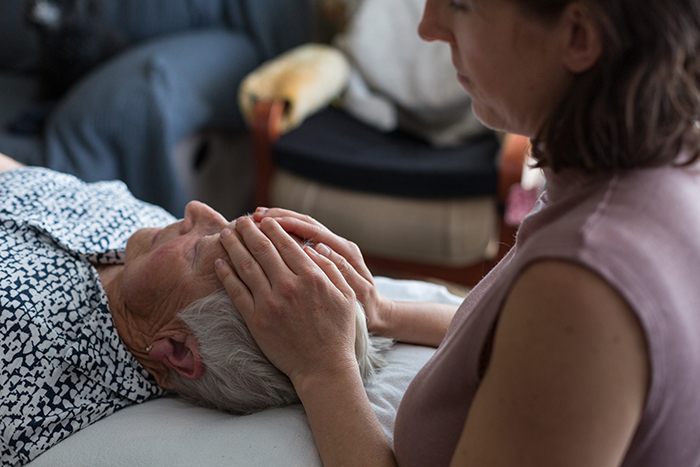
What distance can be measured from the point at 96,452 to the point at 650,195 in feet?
2.78

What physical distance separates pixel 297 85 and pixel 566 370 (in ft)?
7.41

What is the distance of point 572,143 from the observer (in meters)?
0.60

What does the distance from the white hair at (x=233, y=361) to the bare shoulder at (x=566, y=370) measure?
45 centimetres

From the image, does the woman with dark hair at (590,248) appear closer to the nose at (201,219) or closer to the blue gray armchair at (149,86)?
the nose at (201,219)

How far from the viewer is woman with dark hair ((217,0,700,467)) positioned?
54 centimetres

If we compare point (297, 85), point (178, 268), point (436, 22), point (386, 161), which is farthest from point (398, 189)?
point (436, 22)

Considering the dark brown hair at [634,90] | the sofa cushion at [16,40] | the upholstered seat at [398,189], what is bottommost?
the upholstered seat at [398,189]

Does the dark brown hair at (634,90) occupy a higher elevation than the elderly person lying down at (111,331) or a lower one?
higher

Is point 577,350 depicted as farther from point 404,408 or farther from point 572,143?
point 404,408

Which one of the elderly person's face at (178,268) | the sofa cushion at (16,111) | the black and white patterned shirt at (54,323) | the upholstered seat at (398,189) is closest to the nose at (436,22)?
the elderly person's face at (178,268)

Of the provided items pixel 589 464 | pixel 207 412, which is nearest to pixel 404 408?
pixel 589 464

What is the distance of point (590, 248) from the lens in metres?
0.55

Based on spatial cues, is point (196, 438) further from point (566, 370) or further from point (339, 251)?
point (566, 370)

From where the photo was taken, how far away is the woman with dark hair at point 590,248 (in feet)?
1.78
